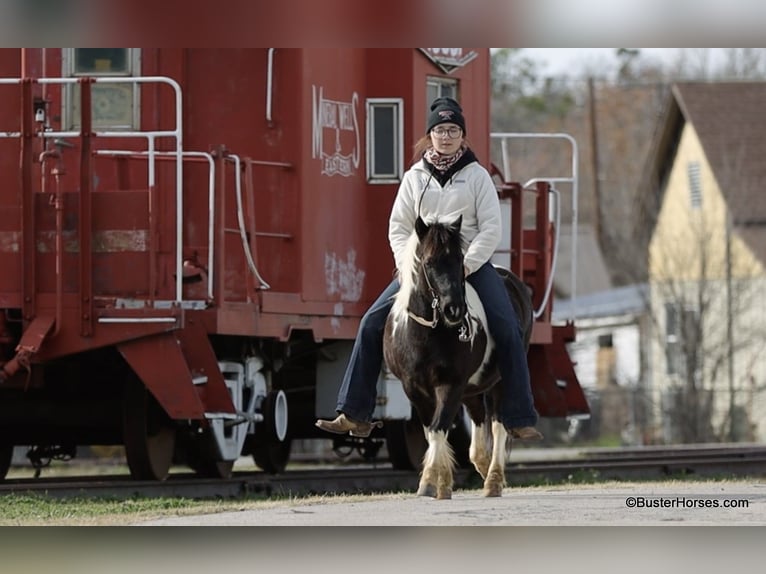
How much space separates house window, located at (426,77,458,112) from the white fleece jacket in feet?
16.0

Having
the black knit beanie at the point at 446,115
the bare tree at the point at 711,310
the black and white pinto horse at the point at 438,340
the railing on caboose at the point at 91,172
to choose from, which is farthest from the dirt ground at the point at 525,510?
the bare tree at the point at 711,310

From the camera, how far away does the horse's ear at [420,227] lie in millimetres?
10125

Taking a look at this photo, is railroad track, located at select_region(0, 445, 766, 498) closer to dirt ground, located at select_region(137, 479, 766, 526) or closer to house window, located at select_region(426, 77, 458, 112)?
dirt ground, located at select_region(137, 479, 766, 526)

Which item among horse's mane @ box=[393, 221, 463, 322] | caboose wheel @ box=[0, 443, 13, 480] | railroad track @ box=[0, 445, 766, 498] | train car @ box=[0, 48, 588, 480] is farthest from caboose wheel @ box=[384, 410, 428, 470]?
horse's mane @ box=[393, 221, 463, 322]

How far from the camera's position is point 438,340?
10.4 metres

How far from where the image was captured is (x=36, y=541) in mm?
9492

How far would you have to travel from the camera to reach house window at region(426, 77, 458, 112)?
1548 cm

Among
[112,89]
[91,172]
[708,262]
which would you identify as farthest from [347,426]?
[708,262]

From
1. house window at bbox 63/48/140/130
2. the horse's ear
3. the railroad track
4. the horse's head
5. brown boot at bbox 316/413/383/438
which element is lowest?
the railroad track

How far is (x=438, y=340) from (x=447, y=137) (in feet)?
3.88

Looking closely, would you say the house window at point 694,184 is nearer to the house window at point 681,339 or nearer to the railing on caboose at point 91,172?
the house window at point 681,339

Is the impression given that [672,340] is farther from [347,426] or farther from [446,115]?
[446,115]

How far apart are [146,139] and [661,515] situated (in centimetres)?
630
